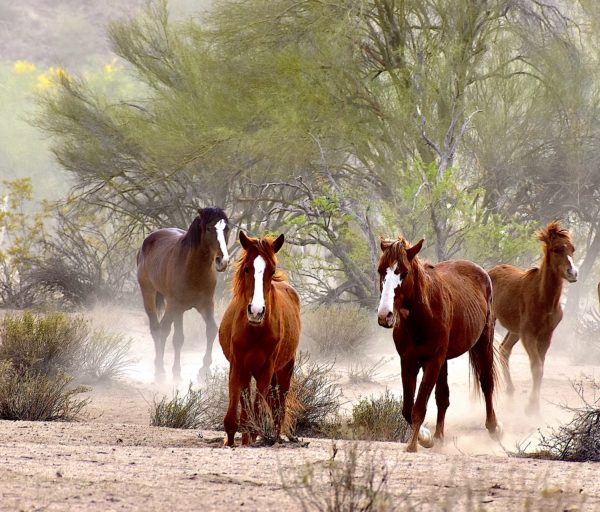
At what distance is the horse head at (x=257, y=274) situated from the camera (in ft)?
26.5

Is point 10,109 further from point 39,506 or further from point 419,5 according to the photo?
point 39,506

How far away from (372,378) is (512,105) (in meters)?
9.70

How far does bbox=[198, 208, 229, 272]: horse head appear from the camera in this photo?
14.5m

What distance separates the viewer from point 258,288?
26.8ft

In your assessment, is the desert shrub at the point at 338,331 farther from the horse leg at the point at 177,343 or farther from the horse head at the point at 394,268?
the horse head at the point at 394,268

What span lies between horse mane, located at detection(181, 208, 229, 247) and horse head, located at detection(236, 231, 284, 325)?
6.37 meters

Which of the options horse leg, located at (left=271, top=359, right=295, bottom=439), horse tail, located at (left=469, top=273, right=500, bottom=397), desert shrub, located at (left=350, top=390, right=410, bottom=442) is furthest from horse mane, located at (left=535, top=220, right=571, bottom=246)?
horse leg, located at (left=271, top=359, right=295, bottom=439)

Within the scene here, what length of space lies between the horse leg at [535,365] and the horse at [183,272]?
3708 mm

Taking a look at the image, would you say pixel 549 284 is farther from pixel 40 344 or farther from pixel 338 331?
pixel 338 331

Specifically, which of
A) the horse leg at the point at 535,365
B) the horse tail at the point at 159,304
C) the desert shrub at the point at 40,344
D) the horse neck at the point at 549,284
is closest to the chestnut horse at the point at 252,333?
the desert shrub at the point at 40,344

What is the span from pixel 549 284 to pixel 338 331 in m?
6.31

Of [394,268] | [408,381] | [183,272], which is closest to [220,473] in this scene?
[394,268]

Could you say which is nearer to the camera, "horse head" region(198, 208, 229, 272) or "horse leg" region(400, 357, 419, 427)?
"horse leg" region(400, 357, 419, 427)

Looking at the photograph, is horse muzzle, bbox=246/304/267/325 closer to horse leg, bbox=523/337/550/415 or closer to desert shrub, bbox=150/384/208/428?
desert shrub, bbox=150/384/208/428
